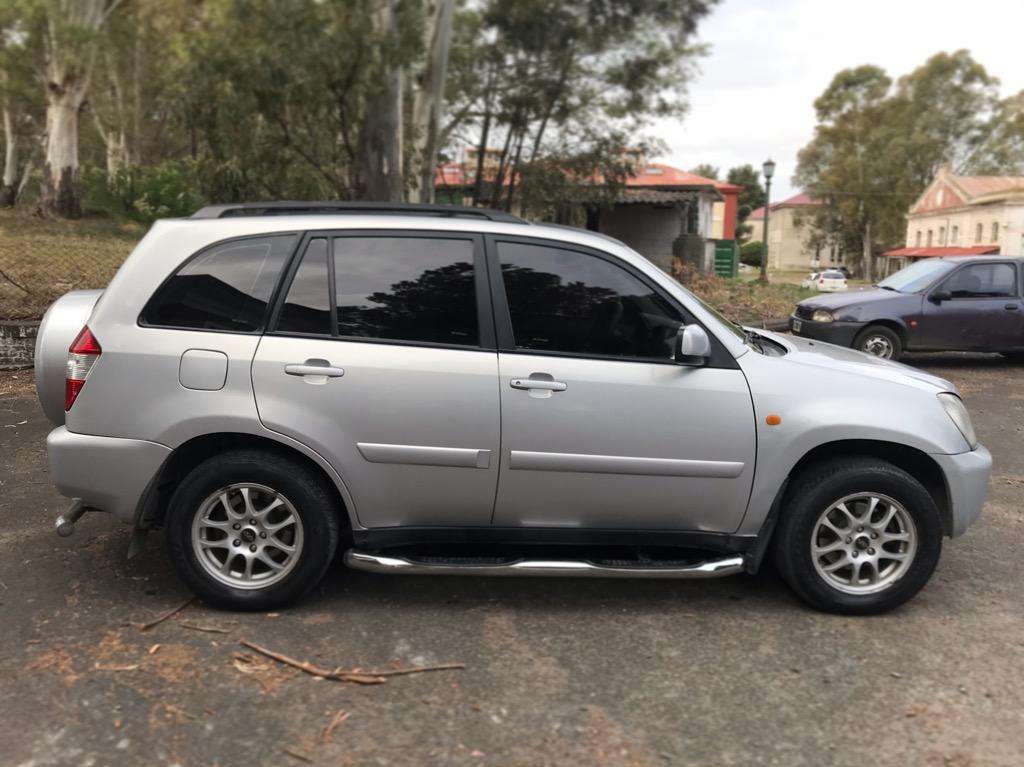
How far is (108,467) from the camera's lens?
3727 mm

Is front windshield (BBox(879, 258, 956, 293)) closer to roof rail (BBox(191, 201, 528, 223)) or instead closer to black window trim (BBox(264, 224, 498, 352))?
roof rail (BBox(191, 201, 528, 223))

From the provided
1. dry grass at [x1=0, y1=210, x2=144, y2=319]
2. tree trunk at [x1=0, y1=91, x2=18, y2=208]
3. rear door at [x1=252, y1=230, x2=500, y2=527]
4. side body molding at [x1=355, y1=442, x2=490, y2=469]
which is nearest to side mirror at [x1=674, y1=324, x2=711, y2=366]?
rear door at [x1=252, y1=230, x2=500, y2=527]

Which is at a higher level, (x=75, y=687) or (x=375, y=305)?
(x=375, y=305)

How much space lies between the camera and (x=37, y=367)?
415 cm

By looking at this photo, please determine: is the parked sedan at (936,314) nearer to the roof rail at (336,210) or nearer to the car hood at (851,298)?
the car hood at (851,298)

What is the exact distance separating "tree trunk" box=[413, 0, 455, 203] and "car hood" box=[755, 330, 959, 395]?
456 inches

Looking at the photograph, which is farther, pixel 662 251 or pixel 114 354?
pixel 662 251

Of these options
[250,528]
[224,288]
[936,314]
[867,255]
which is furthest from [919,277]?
[867,255]

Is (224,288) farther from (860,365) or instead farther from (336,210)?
(860,365)

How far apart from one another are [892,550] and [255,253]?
10.2 ft

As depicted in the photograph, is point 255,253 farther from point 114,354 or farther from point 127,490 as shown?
point 127,490

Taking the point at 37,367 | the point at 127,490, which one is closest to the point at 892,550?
the point at 127,490

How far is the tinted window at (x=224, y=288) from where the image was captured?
378cm

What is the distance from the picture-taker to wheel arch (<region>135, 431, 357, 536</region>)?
372 cm
